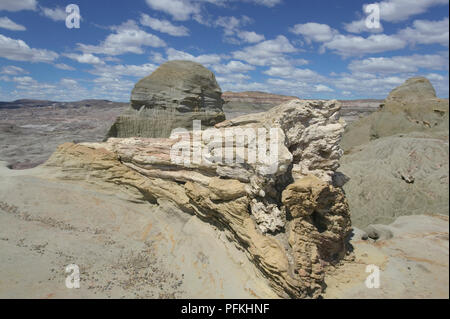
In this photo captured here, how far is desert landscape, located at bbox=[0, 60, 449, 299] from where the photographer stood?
552 centimetres

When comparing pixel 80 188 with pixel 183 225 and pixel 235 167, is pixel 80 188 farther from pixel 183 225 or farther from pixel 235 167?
pixel 235 167

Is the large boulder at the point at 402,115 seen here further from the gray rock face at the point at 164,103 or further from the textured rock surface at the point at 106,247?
the textured rock surface at the point at 106,247

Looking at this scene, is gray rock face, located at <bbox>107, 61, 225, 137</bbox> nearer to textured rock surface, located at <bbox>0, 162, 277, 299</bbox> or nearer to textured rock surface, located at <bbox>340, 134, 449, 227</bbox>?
textured rock surface, located at <bbox>0, 162, 277, 299</bbox>

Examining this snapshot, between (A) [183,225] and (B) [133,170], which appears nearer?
(A) [183,225]

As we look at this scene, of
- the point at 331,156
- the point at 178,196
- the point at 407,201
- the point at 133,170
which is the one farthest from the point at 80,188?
the point at 407,201

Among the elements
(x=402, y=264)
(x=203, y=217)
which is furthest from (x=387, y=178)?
(x=203, y=217)

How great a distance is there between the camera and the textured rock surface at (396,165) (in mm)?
9875

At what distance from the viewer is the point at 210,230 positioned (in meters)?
7.52

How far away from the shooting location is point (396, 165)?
13.4m

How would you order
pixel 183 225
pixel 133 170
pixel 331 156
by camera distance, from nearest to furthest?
pixel 331 156, pixel 183 225, pixel 133 170

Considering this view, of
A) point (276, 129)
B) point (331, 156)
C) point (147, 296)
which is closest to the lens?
point (147, 296)

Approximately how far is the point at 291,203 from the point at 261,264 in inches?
59.9

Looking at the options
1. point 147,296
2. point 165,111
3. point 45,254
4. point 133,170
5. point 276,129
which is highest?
point 165,111

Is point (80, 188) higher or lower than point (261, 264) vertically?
higher
